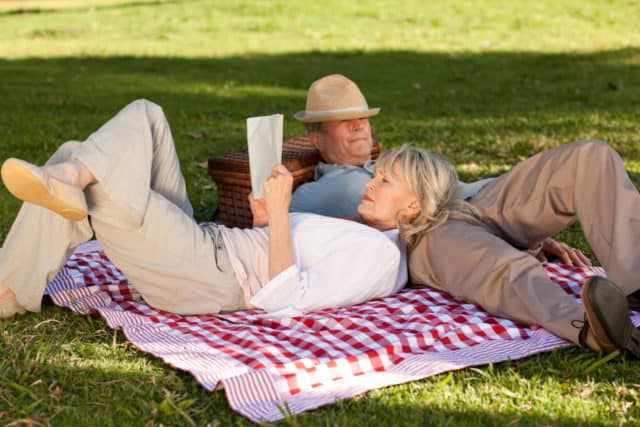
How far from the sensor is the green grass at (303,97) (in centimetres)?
341

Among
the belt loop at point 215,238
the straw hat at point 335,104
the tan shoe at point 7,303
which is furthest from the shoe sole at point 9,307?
the straw hat at point 335,104

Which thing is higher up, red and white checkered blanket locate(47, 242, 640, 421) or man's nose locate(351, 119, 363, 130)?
man's nose locate(351, 119, 363, 130)

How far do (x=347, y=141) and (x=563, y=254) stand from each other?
1.35 meters

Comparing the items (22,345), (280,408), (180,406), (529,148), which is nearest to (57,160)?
(22,345)

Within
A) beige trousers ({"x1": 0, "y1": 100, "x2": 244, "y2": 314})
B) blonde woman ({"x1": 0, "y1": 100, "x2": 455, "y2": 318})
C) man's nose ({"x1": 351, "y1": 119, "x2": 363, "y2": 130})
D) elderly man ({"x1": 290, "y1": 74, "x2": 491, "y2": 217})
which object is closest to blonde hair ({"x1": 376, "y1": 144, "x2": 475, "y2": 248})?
blonde woman ({"x1": 0, "y1": 100, "x2": 455, "y2": 318})

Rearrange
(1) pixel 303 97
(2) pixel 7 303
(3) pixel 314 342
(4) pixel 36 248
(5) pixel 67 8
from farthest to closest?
(5) pixel 67 8
(1) pixel 303 97
(2) pixel 7 303
(4) pixel 36 248
(3) pixel 314 342

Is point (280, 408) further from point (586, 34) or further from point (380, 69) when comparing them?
point (586, 34)

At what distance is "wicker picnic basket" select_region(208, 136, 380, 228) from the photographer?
215 inches

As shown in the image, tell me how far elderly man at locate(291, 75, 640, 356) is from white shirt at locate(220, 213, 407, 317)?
326 millimetres

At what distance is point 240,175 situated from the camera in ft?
18.1

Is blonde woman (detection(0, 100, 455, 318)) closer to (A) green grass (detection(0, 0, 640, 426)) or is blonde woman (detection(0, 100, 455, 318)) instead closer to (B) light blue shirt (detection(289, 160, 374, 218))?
(A) green grass (detection(0, 0, 640, 426))

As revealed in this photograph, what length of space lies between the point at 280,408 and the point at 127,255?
3.62 feet

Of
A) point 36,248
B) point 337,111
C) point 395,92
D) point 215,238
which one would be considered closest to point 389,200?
point 215,238

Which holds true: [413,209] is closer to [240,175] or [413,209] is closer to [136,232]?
[136,232]
